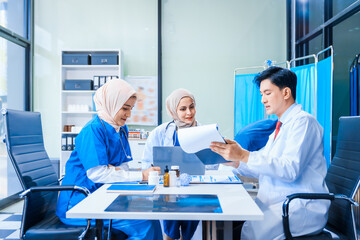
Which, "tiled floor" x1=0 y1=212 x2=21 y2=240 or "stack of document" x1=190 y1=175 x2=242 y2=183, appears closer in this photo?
"stack of document" x1=190 y1=175 x2=242 y2=183

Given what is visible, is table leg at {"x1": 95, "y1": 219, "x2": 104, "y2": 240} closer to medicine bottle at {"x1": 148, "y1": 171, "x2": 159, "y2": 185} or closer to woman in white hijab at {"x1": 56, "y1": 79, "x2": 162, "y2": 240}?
woman in white hijab at {"x1": 56, "y1": 79, "x2": 162, "y2": 240}

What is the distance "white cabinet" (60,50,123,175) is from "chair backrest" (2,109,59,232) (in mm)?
2597

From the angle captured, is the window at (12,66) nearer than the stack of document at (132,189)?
No

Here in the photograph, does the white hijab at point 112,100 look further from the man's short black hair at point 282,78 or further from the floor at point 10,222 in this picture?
the floor at point 10,222

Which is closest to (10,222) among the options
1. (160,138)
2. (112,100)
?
(160,138)

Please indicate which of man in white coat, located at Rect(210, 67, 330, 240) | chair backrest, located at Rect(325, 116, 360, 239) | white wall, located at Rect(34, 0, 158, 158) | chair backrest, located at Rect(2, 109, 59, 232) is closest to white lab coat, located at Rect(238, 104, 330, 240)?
man in white coat, located at Rect(210, 67, 330, 240)

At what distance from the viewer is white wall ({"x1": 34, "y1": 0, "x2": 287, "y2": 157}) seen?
16.4 ft

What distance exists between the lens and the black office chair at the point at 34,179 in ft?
5.46

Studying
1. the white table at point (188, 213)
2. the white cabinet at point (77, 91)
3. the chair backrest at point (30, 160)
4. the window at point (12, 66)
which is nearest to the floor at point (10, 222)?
the window at point (12, 66)

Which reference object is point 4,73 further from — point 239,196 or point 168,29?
point 239,196

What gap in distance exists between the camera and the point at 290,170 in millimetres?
1487

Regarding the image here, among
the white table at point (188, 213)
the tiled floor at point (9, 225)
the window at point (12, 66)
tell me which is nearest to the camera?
the white table at point (188, 213)

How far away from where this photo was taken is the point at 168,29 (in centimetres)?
505

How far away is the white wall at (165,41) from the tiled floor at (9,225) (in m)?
1.62
